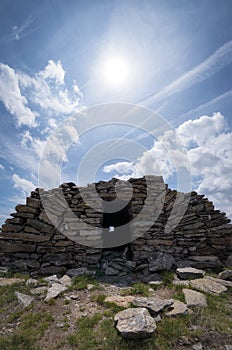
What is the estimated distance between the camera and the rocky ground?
3.27 m

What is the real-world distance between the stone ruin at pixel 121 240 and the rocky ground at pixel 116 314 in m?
1.08

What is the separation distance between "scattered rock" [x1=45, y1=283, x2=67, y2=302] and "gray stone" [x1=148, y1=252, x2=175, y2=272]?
2.85 metres

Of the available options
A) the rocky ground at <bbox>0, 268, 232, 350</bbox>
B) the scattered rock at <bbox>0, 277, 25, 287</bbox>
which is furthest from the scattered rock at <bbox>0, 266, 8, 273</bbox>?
the rocky ground at <bbox>0, 268, 232, 350</bbox>

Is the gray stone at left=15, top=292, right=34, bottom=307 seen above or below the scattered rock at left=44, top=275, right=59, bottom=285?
below

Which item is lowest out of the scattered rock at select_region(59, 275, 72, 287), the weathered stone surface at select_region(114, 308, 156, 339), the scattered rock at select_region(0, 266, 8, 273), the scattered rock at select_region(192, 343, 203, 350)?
the scattered rock at select_region(192, 343, 203, 350)

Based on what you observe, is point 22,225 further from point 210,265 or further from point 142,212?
point 210,265

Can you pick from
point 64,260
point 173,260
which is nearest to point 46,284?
point 64,260

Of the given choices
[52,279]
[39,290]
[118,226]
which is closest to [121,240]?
[118,226]

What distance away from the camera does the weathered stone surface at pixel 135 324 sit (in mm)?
3215

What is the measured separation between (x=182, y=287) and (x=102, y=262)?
3.14 meters

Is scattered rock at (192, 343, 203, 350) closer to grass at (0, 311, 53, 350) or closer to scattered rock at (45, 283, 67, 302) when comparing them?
grass at (0, 311, 53, 350)

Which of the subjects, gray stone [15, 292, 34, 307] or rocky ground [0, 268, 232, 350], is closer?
rocky ground [0, 268, 232, 350]

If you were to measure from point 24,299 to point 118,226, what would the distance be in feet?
20.0

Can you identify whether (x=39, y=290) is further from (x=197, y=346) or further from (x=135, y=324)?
(x=197, y=346)
